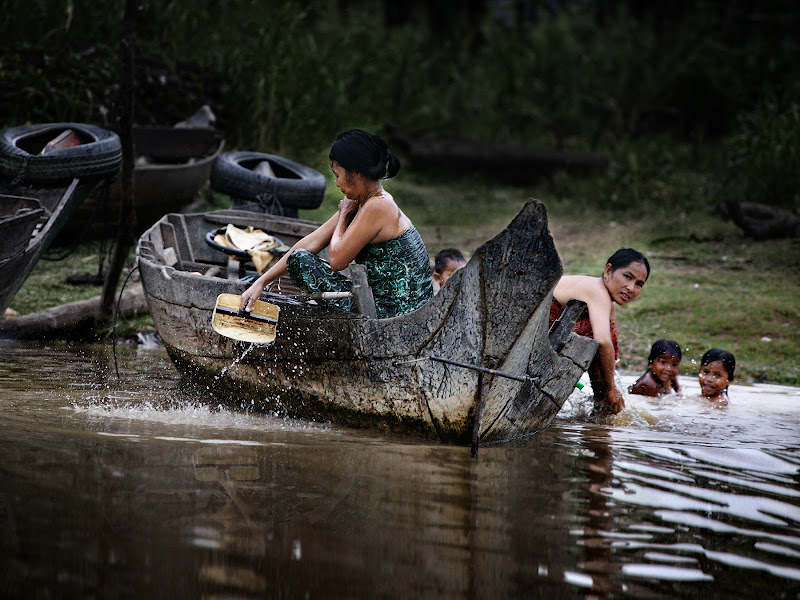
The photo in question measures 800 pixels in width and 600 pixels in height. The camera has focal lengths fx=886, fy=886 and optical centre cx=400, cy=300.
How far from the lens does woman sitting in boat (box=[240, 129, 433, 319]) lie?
4488 mm

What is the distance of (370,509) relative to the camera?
3.17 metres

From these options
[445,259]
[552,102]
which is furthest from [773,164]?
[445,259]

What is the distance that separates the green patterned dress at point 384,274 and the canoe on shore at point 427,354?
0.15 meters

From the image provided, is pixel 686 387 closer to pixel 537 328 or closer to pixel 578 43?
pixel 537 328

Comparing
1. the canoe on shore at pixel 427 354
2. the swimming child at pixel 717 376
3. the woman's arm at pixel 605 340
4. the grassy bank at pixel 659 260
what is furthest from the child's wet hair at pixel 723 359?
the canoe on shore at pixel 427 354

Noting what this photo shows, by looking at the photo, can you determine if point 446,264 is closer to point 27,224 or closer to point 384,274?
point 384,274

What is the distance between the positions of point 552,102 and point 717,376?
11.5 m

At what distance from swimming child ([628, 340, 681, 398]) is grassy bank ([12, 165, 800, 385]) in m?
0.87

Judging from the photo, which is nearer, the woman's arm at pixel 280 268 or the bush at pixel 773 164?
the woman's arm at pixel 280 268

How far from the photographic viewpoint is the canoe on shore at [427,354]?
393 cm

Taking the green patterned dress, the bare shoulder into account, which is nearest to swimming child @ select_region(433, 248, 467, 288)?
the bare shoulder

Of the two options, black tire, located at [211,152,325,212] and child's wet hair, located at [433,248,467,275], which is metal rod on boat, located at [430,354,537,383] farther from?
black tire, located at [211,152,325,212]

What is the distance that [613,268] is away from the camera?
5.21 m

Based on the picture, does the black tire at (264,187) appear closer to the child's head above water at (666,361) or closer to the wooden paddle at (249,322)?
the child's head above water at (666,361)
